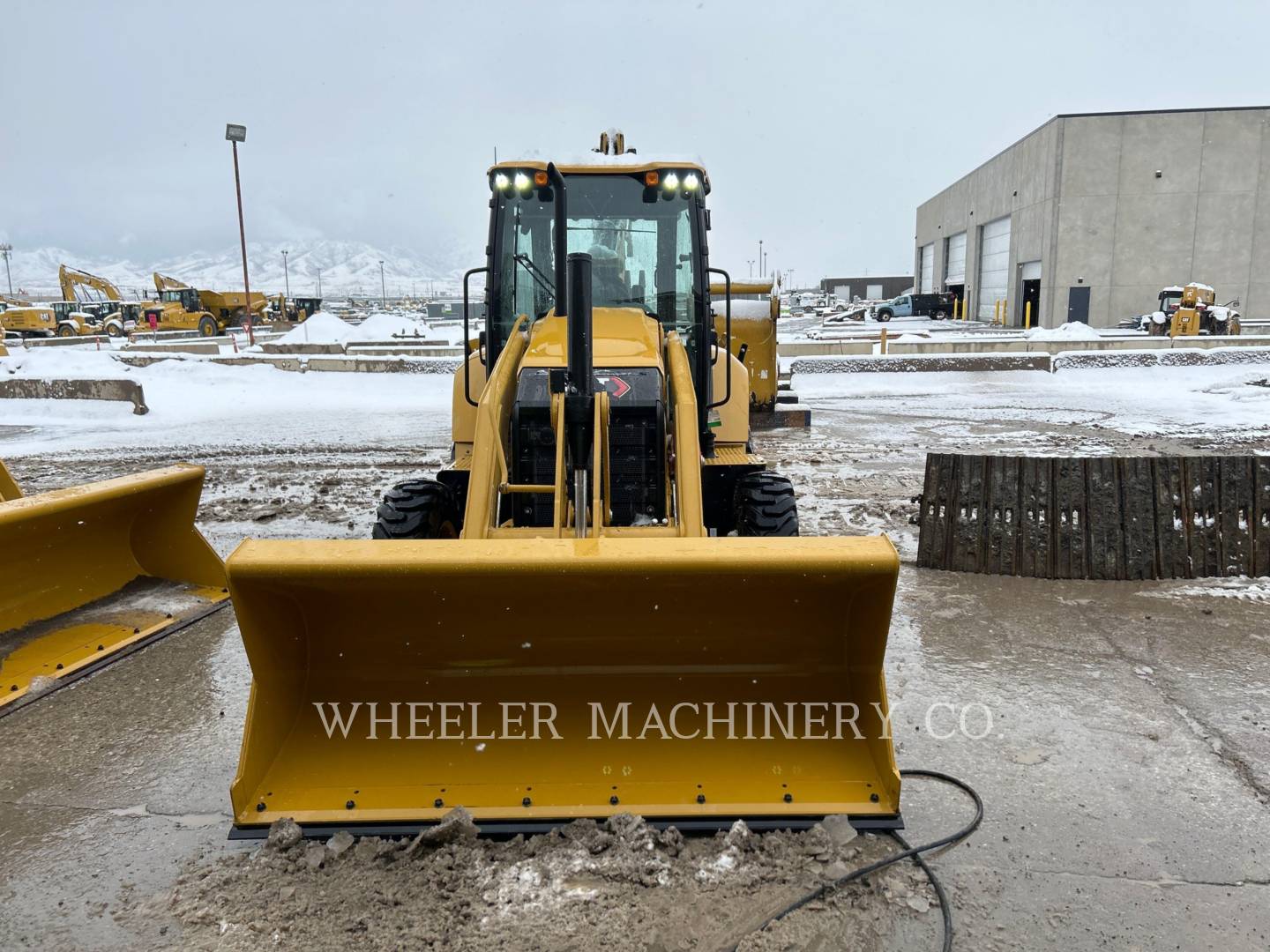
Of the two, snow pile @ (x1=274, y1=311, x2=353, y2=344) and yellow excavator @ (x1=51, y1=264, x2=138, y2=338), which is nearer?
snow pile @ (x1=274, y1=311, x2=353, y2=344)

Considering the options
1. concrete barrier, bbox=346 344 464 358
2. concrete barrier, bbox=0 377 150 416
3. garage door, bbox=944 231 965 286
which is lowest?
concrete barrier, bbox=0 377 150 416

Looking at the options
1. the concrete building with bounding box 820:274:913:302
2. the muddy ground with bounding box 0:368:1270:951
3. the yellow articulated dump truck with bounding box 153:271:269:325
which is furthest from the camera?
the concrete building with bounding box 820:274:913:302

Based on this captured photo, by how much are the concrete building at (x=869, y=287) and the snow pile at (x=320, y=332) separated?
6089 centimetres

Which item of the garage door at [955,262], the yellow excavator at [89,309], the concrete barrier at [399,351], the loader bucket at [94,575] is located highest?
the garage door at [955,262]

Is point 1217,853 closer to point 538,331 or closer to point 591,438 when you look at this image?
point 591,438

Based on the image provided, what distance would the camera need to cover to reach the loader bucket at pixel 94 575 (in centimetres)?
444

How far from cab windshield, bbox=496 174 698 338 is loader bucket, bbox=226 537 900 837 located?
2.52 meters

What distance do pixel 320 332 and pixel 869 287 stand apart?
66.1m

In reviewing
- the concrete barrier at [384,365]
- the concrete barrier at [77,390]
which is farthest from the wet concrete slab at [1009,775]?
the concrete barrier at [384,365]

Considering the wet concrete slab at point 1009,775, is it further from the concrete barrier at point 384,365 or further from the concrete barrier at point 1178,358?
the concrete barrier at point 1178,358

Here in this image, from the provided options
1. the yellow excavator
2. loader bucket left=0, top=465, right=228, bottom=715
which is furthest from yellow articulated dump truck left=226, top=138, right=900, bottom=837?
the yellow excavator

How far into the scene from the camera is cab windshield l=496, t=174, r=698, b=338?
505 cm

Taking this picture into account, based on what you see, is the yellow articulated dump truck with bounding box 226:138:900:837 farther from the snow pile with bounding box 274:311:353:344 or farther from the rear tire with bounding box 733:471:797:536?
the snow pile with bounding box 274:311:353:344

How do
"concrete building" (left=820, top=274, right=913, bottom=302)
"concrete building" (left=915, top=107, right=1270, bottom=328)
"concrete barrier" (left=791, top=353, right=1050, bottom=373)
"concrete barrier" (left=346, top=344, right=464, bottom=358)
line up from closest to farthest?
"concrete barrier" (left=791, top=353, right=1050, bottom=373) < "concrete barrier" (left=346, top=344, right=464, bottom=358) < "concrete building" (left=915, top=107, right=1270, bottom=328) < "concrete building" (left=820, top=274, right=913, bottom=302)
